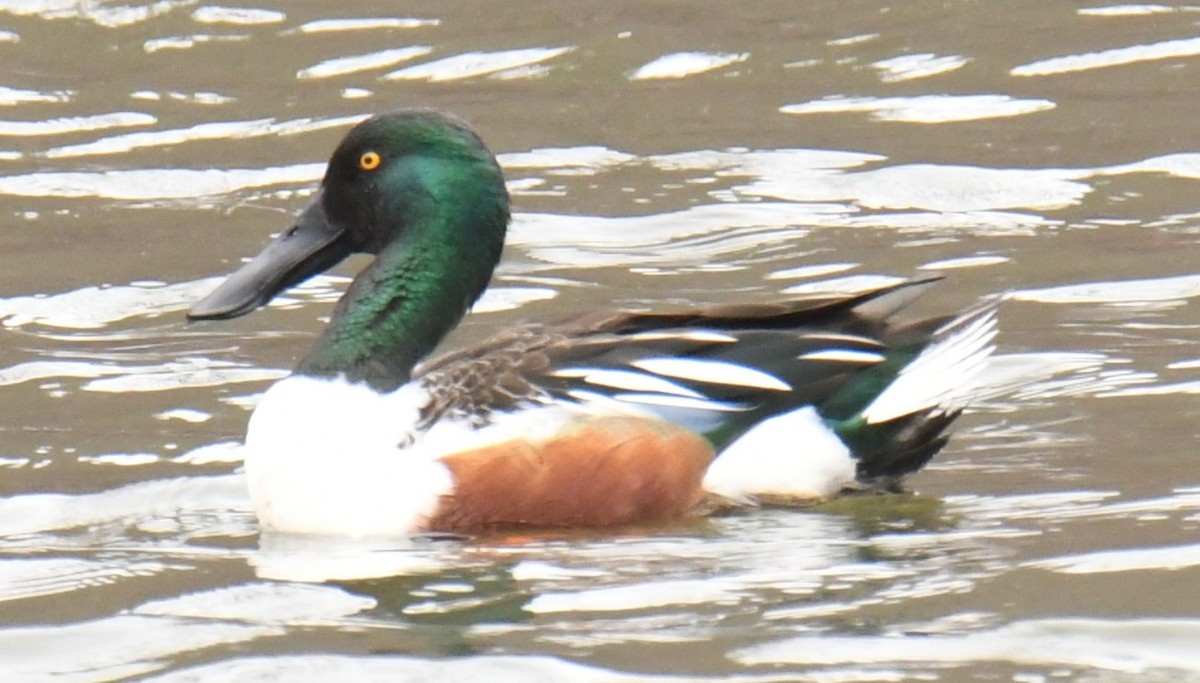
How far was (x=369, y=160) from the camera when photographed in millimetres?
7316

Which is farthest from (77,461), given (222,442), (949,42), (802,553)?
(949,42)

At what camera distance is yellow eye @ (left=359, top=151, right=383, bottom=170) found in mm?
7316

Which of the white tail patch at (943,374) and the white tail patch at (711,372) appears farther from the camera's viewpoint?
the white tail patch at (943,374)

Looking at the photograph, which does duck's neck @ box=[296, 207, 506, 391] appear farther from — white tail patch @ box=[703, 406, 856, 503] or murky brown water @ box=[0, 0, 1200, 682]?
white tail patch @ box=[703, 406, 856, 503]

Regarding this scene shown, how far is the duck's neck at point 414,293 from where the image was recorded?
23.6 feet

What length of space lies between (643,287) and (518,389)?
281cm

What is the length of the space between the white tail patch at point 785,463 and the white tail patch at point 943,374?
6.5 inches

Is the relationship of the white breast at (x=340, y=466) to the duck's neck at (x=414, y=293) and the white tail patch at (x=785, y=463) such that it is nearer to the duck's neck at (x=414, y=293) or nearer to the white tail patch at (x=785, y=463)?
the duck's neck at (x=414, y=293)

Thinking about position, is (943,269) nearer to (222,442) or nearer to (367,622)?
(222,442)

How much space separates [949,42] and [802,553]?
6.75 meters

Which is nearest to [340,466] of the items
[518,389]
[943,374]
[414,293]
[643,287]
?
[518,389]

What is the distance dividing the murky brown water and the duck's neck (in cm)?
64

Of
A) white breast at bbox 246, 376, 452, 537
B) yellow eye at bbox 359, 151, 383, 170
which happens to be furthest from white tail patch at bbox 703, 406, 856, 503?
yellow eye at bbox 359, 151, 383, 170

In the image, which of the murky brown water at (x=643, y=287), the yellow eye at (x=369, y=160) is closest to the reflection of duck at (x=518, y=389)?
the yellow eye at (x=369, y=160)
